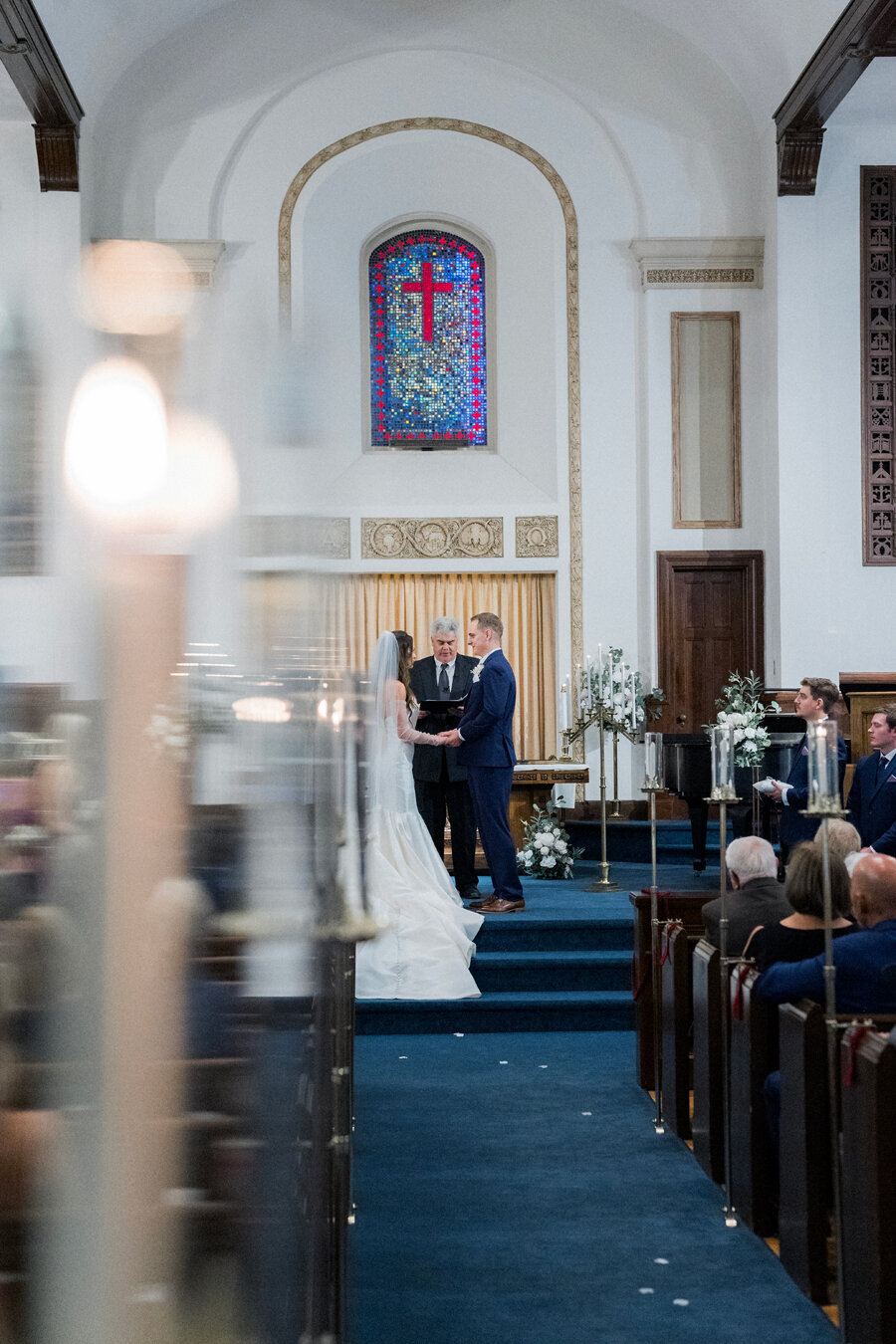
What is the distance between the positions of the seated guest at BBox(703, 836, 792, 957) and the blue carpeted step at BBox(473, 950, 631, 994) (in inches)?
87.5

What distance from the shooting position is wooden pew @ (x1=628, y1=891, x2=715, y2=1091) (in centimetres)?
486

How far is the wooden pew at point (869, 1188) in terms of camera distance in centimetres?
246

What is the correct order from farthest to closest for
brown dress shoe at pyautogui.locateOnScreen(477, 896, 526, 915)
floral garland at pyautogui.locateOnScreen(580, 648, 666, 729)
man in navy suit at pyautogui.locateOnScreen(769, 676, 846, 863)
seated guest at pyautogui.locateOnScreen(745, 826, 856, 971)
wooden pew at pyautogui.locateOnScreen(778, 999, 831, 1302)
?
floral garland at pyautogui.locateOnScreen(580, 648, 666, 729) → brown dress shoe at pyautogui.locateOnScreen(477, 896, 526, 915) → man in navy suit at pyautogui.locateOnScreen(769, 676, 846, 863) → seated guest at pyautogui.locateOnScreen(745, 826, 856, 971) → wooden pew at pyautogui.locateOnScreen(778, 999, 831, 1302)

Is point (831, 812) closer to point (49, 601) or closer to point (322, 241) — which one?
point (49, 601)

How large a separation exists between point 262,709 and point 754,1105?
3005 millimetres

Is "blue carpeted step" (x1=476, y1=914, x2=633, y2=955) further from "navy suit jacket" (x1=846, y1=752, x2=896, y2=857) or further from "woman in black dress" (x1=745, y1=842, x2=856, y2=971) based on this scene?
"woman in black dress" (x1=745, y1=842, x2=856, y2=971)

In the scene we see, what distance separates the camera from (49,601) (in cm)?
49

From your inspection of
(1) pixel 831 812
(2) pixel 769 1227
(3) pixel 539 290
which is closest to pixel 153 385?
(1) pixel 831 812

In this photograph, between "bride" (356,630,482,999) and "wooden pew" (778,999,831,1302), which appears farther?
"bride" (356,630,482,999)

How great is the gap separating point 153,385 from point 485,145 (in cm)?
1081

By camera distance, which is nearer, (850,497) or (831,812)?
(831,812)

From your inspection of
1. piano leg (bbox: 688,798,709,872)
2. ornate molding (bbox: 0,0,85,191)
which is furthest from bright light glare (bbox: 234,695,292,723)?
ornate molding (bbox: 0,0,85,191)

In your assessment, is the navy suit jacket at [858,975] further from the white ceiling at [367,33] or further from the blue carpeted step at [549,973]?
the white ceiling at [367,33]

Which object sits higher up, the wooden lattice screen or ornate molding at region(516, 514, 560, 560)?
the wooden lattice screen
